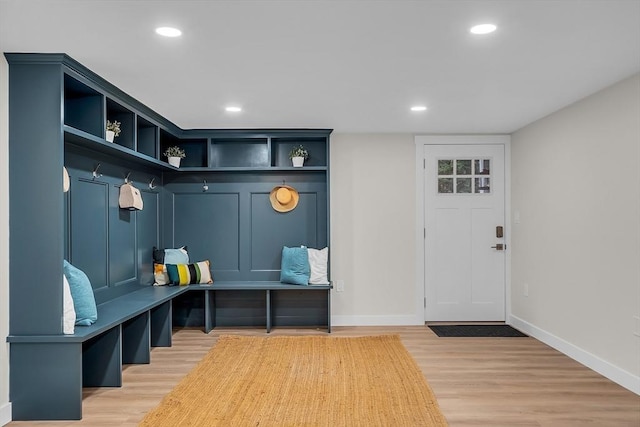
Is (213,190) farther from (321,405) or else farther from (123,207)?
(321,405)

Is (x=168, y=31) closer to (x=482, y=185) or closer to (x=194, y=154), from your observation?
(x=194, y=154)

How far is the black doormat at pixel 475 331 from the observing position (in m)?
5.17

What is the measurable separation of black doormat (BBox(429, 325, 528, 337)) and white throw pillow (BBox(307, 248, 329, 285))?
140 centimetres

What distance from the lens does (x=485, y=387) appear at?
3576 mm

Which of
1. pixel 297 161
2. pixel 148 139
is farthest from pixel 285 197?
pixel 148 139

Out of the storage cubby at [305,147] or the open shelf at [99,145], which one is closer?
the open shelf at [99,145]

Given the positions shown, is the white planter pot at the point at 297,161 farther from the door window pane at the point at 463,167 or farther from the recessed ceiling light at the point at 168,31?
the recessed ceiling light at the point at 168,31

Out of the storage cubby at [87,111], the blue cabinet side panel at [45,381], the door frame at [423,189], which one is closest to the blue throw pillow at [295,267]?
the door frame at [423,189]

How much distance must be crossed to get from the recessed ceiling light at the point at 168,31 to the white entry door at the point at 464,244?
3755 mm

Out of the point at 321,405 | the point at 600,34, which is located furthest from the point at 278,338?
the point at 600,34

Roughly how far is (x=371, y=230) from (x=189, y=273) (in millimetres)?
2167

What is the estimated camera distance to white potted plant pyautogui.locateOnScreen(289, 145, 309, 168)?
5.49 metres

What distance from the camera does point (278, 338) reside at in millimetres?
5051

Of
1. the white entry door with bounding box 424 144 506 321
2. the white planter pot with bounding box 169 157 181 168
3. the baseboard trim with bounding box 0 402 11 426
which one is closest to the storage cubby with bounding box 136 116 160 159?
the white planter pot with bounding box 169 157 181 168
